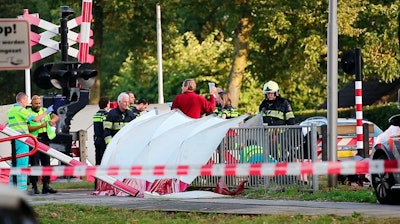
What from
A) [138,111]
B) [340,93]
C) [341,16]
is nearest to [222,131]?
[138,111]

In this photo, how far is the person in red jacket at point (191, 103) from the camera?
2250 centimetres

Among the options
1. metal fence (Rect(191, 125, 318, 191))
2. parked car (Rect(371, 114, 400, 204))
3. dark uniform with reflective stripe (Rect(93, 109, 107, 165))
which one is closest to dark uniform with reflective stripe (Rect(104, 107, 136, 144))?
dark uniform with reflective stripe (Rect(93, 109, 107, 165))

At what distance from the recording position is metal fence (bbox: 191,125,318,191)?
21.1 metres

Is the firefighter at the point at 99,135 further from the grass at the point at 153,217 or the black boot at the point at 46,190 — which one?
the grass at the point at 153,217

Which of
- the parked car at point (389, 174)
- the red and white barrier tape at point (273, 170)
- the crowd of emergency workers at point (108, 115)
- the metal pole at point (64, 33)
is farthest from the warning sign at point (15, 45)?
the metal pole at point (64, 33)

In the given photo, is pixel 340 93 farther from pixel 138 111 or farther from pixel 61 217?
pixel 61 217

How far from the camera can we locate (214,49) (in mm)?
70812

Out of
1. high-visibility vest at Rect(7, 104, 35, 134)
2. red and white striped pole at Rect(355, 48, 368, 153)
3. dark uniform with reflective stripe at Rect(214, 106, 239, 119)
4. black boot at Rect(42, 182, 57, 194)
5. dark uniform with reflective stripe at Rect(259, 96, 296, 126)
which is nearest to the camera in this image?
high-visibility vest at Rect(7, 104, 35, 134)

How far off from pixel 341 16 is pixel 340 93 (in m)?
24.0

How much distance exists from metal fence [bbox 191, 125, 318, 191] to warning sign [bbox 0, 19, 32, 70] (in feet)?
25.4

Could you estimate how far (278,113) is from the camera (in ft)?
76.0

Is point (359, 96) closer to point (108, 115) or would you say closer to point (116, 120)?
point (116, 120)

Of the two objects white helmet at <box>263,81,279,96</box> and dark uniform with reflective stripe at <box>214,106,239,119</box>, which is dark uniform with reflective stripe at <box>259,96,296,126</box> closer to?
white helmet at <box>263,81,279,96</box>

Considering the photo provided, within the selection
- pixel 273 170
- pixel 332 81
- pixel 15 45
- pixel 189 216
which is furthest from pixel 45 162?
pixel 273 170
